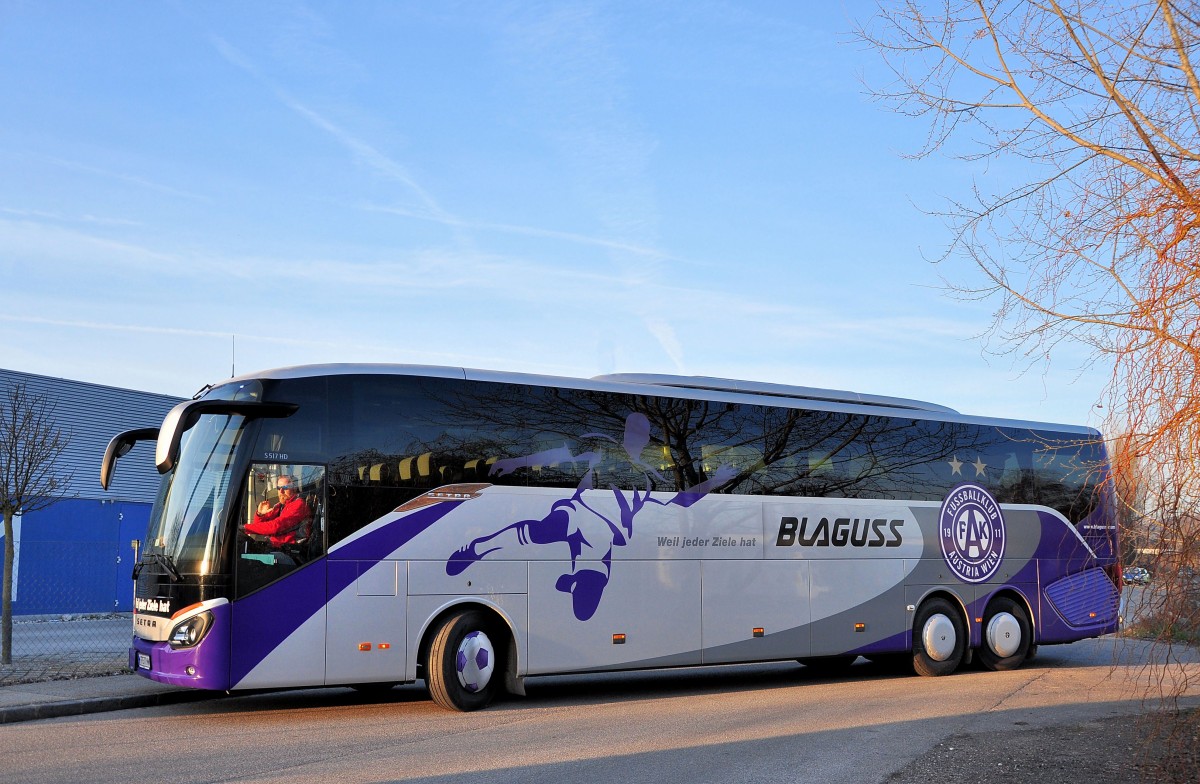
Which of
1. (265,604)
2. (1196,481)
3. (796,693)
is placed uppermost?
(1196,481)

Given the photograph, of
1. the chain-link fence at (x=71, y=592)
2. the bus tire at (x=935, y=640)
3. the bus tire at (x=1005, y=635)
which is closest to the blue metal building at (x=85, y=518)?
the chain-link fence at (x=71, y=592)

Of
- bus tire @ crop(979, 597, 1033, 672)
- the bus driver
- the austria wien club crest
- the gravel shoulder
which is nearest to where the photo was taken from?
the gravel shoulder

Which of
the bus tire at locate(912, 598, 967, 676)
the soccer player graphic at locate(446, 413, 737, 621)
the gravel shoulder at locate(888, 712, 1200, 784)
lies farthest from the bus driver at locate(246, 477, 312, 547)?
the bus tire at locate(912, 598, 967, 676)

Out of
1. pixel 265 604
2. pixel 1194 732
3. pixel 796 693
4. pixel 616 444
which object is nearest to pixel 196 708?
pixel 265 604

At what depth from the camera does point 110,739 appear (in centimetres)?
1050

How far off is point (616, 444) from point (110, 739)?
6527 mm

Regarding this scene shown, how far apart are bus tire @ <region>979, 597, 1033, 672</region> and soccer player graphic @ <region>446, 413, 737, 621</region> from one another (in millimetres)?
6505

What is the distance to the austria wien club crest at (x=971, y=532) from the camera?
17578 mm

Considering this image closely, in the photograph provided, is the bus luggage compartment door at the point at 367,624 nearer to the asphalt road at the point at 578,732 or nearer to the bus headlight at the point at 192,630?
the asphalt road at the point at 578,732

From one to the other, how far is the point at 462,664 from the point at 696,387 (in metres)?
5.04

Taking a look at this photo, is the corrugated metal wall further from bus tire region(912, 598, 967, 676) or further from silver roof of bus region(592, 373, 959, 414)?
bus tire region(912, 598, 967, 676)

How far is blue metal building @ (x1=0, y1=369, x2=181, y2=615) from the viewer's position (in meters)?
28.2

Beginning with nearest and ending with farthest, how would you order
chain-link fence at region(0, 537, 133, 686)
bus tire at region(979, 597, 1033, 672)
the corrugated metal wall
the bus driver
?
the bus driver
bus tire at region(979, 597, 1033, 672)
chain-link fence at region(0, 537, 133, 686)
the corrugated metal wall

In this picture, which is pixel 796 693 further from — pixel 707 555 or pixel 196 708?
pixel 196 708
